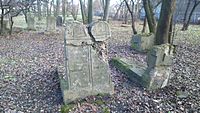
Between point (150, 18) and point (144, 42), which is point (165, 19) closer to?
point (144, 42)

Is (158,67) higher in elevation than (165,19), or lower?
lower

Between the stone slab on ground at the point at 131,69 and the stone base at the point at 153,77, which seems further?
the stone slab on ground at the point at 131,69

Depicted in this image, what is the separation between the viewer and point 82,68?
204 inches

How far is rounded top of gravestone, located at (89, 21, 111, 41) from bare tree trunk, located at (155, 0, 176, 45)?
9.11ft

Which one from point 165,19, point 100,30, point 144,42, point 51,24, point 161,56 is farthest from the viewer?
point 51,24

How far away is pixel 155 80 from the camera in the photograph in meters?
5.65

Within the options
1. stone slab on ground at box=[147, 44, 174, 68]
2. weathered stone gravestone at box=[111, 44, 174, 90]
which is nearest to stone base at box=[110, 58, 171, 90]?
weathered stone gravestone at box=[111, 44, 174, 90]

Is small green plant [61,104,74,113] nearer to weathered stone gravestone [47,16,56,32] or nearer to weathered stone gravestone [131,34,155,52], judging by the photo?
weathered stone gravestone [131,34,155,52]

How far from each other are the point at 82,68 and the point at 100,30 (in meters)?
0.91

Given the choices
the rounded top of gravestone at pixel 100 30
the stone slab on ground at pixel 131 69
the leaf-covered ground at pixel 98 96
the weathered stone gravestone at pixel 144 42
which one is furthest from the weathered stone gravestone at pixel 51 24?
the rounded top of gravestone at pixel 100 30

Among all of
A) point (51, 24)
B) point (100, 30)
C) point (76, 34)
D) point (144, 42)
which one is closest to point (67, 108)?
point (76, 34)

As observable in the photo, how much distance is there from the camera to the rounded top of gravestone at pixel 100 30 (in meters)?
5.07

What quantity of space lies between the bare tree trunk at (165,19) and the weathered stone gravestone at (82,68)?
290cm

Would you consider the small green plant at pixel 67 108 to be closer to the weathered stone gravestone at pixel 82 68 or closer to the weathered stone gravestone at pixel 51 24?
the weathered stone gravestone at pixel 82 68
